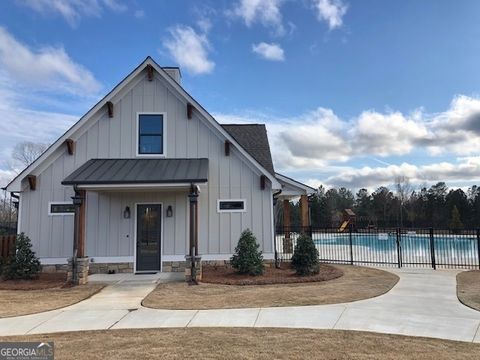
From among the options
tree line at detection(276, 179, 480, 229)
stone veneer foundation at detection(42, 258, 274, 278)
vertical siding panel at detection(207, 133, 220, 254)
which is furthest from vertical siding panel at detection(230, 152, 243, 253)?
tree line at detection(276, 179, 480, 229)

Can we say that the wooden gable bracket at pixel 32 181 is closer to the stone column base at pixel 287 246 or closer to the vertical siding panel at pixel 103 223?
the vertical siding panel at pixel 103 223

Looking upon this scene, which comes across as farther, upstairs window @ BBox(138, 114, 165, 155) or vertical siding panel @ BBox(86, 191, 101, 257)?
upstairs window @ BBox(138, 114, 165, 155)

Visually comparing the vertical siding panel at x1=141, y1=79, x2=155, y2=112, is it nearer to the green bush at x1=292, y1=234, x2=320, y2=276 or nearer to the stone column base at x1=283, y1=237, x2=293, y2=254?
the green bush at x1=292, y1=234, x2=320, y2=276

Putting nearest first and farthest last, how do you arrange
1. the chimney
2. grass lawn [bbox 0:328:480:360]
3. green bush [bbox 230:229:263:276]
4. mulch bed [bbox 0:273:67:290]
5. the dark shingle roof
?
1. grass lawn [bbox 0:328:480:360]
2. mulch bed [bbox 0:273:67:290]
3. green bush [bbox 230:229:263:276]
4. the chimney
5. the dark shingle roof

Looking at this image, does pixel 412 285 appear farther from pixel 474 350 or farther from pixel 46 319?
pixel 46 319

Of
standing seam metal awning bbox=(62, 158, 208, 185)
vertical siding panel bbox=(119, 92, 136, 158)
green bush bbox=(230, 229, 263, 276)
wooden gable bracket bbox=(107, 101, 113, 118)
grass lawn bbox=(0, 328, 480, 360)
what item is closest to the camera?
grass lawn bbox=(0, 328, 480, 360)

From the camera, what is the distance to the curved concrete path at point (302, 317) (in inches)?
261

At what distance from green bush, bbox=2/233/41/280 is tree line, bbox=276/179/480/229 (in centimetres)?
3268

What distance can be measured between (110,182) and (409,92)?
13033mm

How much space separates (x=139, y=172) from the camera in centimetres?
1268

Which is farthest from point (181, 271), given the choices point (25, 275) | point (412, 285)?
point (412, 285)

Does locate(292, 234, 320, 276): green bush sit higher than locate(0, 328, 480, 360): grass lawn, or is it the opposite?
locate(292, 234, 320, 276): green bush

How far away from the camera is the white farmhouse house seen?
1341 centimetres

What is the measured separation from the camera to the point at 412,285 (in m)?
10.6
